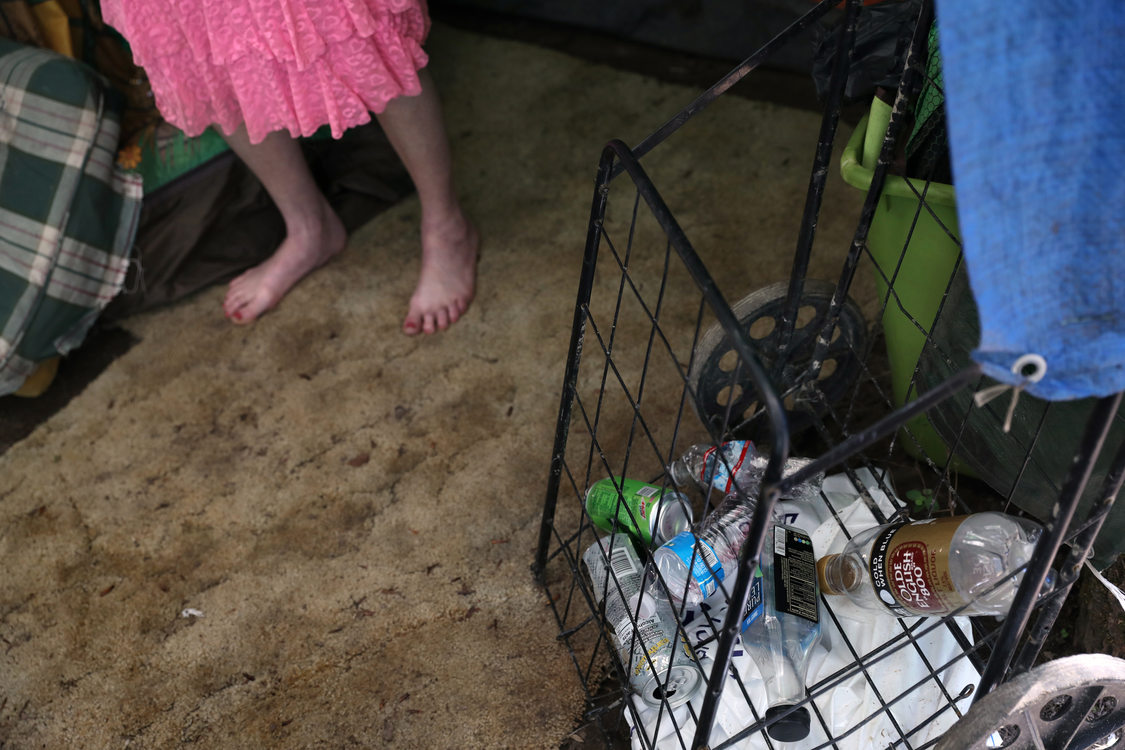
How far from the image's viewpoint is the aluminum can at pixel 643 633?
93 cm

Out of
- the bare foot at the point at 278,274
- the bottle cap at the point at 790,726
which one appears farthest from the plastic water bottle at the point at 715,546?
the bare foot at the point at 278,274

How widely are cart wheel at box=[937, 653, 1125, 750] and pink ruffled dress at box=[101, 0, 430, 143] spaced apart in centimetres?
104

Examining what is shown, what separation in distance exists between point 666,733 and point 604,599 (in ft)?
0.53

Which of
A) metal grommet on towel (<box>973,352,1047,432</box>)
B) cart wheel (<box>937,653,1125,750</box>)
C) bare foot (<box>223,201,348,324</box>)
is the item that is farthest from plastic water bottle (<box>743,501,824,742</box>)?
bare foot (<box>223,201,348,324</box>)

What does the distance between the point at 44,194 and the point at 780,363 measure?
3.95 ft

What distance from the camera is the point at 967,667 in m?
0.97

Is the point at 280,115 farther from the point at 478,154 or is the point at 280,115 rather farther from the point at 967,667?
the point at 967,667

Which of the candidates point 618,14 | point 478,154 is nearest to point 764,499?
point 478,154

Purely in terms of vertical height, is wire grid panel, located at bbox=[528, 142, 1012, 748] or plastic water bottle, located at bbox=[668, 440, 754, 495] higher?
plastic water bottle, located at bbox=[668, 440, 754, 495]

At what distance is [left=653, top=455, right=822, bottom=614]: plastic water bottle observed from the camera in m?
0.91

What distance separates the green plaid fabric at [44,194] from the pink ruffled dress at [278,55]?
0.24 meters

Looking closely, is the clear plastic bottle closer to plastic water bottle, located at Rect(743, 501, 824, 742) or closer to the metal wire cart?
the metal wire cart

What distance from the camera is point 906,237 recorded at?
3.34 ft

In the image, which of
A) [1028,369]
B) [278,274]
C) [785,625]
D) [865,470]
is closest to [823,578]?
[785,625]
